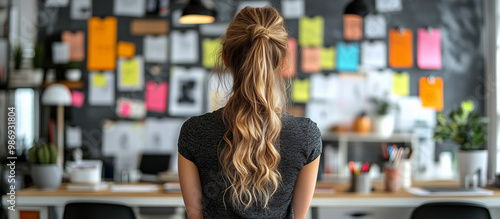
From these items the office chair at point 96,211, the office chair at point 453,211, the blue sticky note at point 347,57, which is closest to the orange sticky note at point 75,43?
the blue sticky note at point 347,57

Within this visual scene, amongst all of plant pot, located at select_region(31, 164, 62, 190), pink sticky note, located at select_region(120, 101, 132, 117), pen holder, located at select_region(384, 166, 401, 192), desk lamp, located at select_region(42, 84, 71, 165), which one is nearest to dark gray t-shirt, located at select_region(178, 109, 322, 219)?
pen holder, located at select_region(384, 166, 401, 192)

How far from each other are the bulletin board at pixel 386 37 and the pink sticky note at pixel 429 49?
4 cm

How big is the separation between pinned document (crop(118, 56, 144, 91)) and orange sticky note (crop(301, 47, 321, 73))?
1657 mm

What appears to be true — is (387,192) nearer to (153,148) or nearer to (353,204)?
(353,204)

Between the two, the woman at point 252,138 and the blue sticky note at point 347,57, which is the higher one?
the blue sticky note at point 347,57

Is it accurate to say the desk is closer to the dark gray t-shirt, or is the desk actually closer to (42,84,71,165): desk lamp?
the dark gray t-shirt

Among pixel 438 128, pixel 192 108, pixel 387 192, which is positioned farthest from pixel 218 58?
pixel 192 108

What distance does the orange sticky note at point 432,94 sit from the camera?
5164 millimetres

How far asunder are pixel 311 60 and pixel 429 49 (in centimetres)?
119

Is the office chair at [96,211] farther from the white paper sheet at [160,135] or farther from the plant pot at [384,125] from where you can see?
the plant pot at [384,125]

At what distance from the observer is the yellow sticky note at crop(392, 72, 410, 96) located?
5176mm

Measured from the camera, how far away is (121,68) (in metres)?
5.25

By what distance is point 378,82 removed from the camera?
17.0 ft

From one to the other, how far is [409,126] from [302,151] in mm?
3974
